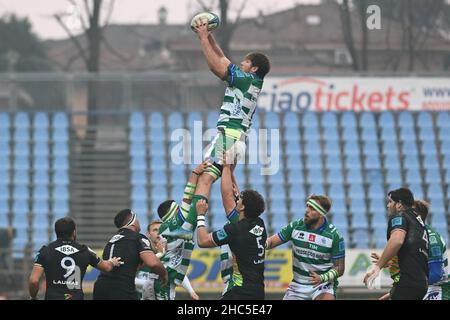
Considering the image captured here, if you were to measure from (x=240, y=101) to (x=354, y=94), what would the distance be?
1845cm

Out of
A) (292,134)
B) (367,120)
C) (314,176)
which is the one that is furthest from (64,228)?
(367,120)

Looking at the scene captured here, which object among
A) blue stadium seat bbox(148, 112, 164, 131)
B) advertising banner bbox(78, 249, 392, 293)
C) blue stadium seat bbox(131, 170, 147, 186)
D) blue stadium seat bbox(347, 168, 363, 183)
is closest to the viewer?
advertising banner bbox(78, 249, 392, 293)

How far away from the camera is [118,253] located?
15047 millimetres

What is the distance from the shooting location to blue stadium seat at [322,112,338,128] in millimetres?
33625

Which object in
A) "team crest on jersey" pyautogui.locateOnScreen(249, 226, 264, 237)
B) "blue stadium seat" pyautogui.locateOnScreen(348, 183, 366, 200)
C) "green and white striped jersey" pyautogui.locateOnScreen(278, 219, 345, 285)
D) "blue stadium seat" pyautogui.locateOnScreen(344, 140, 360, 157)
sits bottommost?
"green and white striped jersey" pyautogui.locateOnScreen(278, 219, 345, 285)

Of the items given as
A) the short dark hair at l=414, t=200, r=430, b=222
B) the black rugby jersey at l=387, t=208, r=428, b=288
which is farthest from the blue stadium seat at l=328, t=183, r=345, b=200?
the black rugby jersey at l=387, t=208, r=428, b=288

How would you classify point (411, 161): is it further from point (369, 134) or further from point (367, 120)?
point (367, 120)

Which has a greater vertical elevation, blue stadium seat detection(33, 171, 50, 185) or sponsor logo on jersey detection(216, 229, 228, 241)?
blue stadium seat detection(33, 171, 50, 185)

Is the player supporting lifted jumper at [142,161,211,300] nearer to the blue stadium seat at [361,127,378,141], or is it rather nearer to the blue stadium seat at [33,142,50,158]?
the blue stadium seat at [33,142,50,158]

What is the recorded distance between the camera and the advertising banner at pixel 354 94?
3300 cm

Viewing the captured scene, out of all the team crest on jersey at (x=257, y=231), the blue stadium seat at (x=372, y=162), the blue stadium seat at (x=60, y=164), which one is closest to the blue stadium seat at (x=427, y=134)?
the blue stadium seat at (x=372, y=162)

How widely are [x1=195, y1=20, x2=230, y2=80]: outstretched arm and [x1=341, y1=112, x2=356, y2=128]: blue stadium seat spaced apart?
1914 centimetres

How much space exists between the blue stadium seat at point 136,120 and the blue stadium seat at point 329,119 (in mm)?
5530

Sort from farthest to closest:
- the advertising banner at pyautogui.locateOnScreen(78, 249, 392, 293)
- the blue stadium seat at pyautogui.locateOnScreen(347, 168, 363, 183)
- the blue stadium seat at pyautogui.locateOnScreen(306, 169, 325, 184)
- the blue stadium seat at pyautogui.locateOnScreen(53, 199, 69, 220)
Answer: the blue stadium seat at pyautogui.locateOnScreen(347, 168, 363, 183), the blue stadium seat at pyautogui.locateOnScreen(306, 169, 325, 184), the blue stadium seat at pyautogui.locateOnScreen(53, 199, 69, 220), the advertising banner at pyautogui.locateOnScreen(78, 249, 392, 293)
